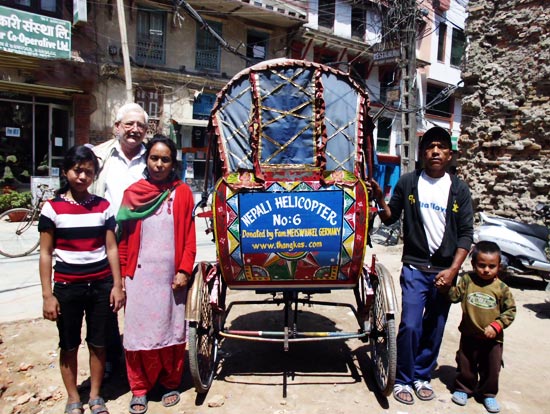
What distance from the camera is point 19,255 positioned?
757 centimetres

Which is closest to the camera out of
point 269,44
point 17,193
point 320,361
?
point 320,361

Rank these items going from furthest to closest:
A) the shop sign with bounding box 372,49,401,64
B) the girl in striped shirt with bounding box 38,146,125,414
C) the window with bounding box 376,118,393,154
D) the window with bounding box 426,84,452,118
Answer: the window with bounding box 426,84,452,118
the window with bounding box 376,118,393,154
the shop sign with bounding box 372,49,401,64
the girl in striped shirt with bounding box 38,146,125,414

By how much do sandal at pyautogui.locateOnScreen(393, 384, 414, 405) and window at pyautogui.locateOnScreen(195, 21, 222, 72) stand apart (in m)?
14.3

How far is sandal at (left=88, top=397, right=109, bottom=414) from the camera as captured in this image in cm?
291

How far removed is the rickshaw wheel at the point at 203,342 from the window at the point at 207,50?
13.7m

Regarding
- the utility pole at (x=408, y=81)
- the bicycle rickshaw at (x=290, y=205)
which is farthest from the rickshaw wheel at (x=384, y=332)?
the utility pole at (x=408, y=81)

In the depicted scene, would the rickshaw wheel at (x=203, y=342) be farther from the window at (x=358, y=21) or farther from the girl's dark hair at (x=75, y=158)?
the window at (x=358, y=21)

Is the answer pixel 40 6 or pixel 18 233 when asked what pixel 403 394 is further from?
pixel 40 6

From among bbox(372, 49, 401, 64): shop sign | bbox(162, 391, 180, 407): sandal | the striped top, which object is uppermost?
bbox(372, 49, 401, 64): shop sign

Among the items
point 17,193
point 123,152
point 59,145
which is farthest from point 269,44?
point 123,152

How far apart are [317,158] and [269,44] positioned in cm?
1547

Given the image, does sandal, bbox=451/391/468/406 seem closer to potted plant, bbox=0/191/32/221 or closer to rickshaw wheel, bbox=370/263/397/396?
rickshaw wheel, bbox=370/263/397/396

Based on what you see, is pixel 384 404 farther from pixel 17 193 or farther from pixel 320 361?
pixel 17 193

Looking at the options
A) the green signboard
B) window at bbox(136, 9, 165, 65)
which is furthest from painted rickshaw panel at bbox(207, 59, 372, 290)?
window at bbox(136, 9, 165, 65)
